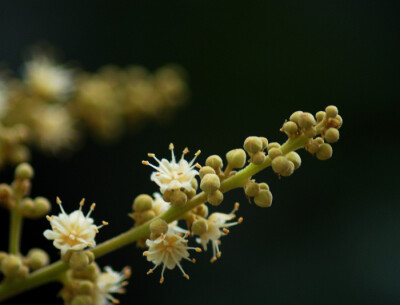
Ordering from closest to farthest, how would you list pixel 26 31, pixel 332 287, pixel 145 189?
1. pixel 332 287
2. pixel 145 189
3. pixel 26 31

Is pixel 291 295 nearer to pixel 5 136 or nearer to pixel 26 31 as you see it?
pixel 5 136

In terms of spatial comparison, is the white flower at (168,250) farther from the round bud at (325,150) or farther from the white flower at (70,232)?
the round bud at (325,150)

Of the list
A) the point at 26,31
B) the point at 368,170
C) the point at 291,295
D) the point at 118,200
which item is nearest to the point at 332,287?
the point at 291,295

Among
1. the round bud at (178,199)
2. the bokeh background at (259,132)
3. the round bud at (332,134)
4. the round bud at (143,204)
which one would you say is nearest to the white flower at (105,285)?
the round bud at (143,204)

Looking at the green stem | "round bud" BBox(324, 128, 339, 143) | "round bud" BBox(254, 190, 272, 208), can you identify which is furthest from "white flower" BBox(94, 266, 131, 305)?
"round bud" BBox(324, 128, 339, 143)

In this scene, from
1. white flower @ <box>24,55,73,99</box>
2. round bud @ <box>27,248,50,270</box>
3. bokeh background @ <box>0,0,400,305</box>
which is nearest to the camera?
round bud @ <box>27,248,50,270</box>

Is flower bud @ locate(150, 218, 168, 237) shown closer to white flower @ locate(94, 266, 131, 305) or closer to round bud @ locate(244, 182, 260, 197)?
round bud @ locate(244, 182, 260, 197)
